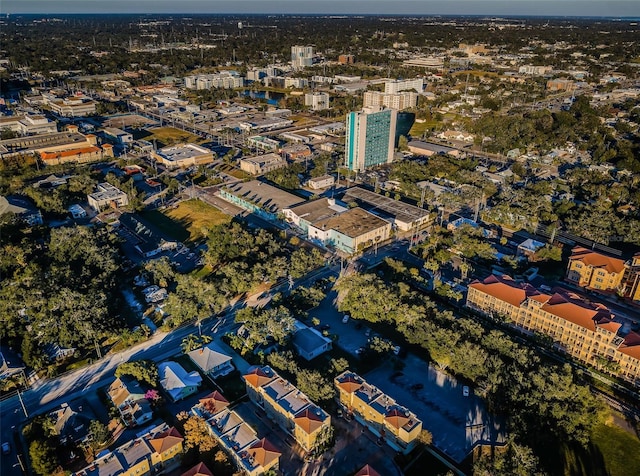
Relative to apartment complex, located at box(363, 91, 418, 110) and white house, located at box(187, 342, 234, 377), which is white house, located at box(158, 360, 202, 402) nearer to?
white house, located at box(187, 342, 234, 377)

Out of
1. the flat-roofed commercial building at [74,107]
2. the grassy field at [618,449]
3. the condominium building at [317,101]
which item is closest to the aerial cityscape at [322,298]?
the grassy field at [618,449]

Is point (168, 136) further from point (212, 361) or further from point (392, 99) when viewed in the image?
point (212, 361)

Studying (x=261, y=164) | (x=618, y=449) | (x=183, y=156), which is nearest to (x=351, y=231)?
(x=261, y=164)

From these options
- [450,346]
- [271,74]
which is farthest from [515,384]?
[271,74]

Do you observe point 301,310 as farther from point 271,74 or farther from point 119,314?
point 271,74

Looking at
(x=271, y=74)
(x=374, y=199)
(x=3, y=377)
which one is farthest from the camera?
(x=271, y=74)

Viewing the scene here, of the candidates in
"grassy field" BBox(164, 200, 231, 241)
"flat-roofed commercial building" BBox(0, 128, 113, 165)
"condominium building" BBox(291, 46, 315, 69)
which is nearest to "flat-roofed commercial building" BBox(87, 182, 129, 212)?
"grassy field" BBox(164, 200, 231, 241)
